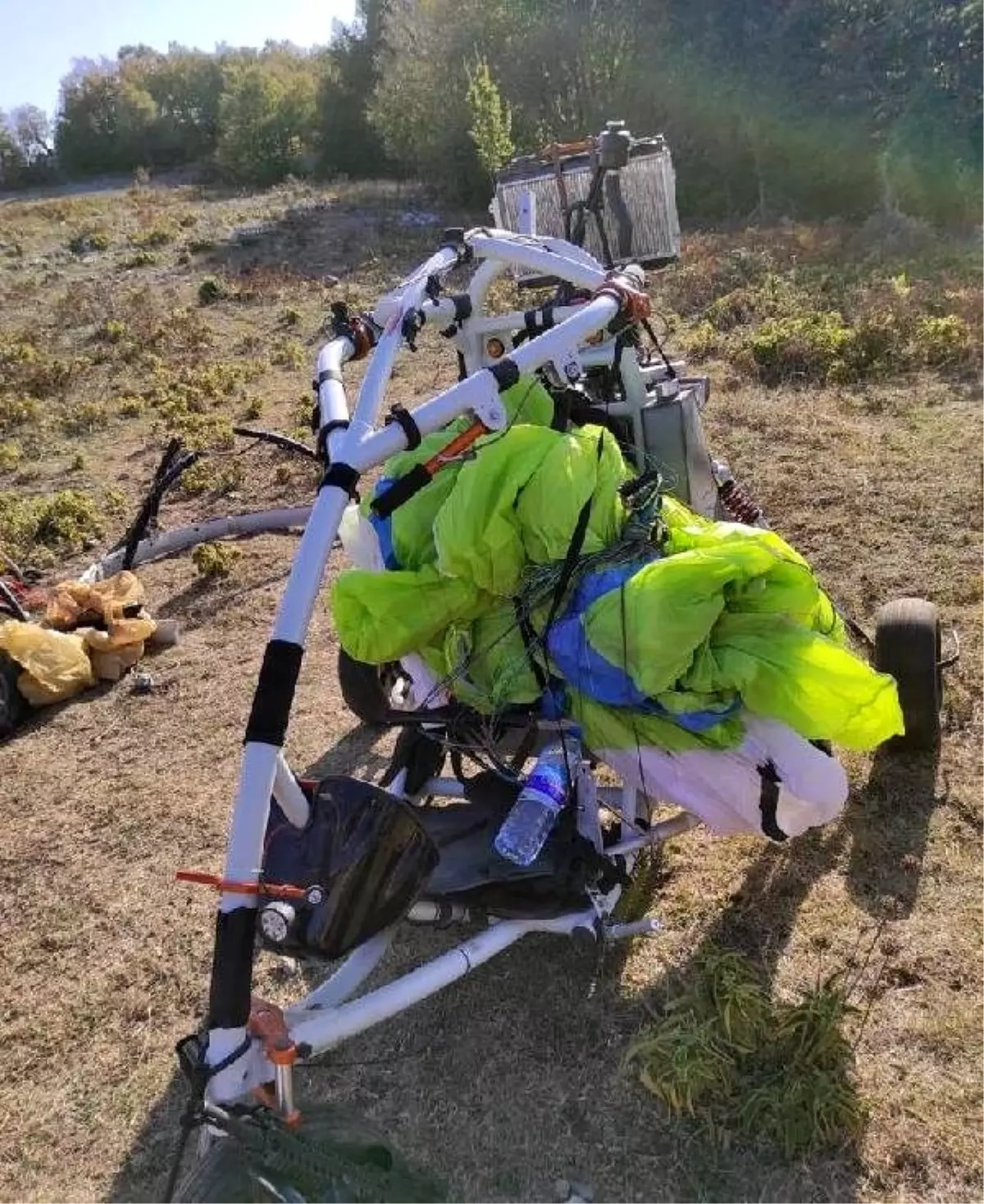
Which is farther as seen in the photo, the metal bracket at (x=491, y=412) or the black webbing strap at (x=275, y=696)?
the metal bracket at (x=491, y=412)

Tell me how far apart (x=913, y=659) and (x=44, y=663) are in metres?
4.63

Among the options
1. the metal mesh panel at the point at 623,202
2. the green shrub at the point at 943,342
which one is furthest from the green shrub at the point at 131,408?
the green shrub at the point at 943,342

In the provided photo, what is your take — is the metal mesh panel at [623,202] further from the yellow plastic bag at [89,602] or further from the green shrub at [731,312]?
the green shrub at [731,312]

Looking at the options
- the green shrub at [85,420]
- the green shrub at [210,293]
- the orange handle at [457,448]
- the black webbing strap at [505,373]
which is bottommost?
the green shrub at [85,420]

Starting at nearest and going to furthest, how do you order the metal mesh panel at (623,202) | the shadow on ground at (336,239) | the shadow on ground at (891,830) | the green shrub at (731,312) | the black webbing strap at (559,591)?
the black webbing strap at (559,591) < the shadow on ground at (891,830) < the metal mesh panel at (623,202) < the green shrub at (731,312) < the shadow on ground at (336,239)

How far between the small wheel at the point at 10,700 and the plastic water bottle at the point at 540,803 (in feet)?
12.6

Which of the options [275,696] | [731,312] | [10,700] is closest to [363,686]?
[275,696]

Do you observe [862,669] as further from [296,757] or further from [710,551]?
[296,757]

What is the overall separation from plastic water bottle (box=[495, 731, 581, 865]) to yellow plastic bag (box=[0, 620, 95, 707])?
379cm

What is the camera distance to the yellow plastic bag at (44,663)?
5.86 m

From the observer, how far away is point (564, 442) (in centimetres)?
A: 310

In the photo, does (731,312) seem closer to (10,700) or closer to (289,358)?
(289,358)

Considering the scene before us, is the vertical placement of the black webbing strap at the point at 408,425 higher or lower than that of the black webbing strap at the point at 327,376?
lower

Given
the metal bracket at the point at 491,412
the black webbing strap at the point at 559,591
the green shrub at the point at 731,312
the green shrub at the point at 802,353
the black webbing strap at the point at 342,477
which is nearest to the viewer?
the black webbing strap at the point at 342,477
